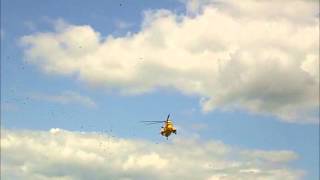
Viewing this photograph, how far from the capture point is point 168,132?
553 feet
